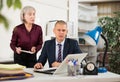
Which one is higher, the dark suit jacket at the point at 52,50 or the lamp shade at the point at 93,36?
the lamp shade at the point at 93,36

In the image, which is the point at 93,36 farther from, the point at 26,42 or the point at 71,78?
the point at 26,42

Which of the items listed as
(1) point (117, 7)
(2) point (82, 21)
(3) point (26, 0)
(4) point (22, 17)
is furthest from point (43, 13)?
(1) point (117, 7)

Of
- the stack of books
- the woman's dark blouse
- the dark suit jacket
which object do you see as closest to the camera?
the stack of books

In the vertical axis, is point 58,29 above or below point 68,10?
below

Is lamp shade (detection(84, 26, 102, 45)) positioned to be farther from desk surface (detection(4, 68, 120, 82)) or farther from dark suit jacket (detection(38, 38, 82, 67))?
desk surface (detection(4, 68, 120, 82))

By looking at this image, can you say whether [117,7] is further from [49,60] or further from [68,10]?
[49,60]

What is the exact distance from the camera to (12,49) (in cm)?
338

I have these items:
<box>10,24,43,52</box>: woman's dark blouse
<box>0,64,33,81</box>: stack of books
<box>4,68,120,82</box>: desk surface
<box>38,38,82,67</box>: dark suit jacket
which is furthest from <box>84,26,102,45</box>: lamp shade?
<box>10,24,43,52</box>: woman's dark blouse

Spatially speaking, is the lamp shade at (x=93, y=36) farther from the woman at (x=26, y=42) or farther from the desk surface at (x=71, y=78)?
the woman at (x=26, y=42)

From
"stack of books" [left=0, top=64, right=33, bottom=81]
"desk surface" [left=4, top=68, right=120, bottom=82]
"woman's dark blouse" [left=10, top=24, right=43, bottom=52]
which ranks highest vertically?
"woman's dark blouse" [left=10, top=24, right=43, bottom=52]

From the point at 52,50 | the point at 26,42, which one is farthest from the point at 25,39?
the point at 52,50

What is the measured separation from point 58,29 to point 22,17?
1262 mm

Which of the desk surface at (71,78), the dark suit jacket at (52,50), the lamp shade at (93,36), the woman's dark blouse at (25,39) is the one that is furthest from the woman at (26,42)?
the desk surface at (71,78)

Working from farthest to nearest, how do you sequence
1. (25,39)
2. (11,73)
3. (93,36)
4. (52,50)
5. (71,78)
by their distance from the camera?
(25,39)
(52,50)
(93,36)
(71,78)
(11,73)
